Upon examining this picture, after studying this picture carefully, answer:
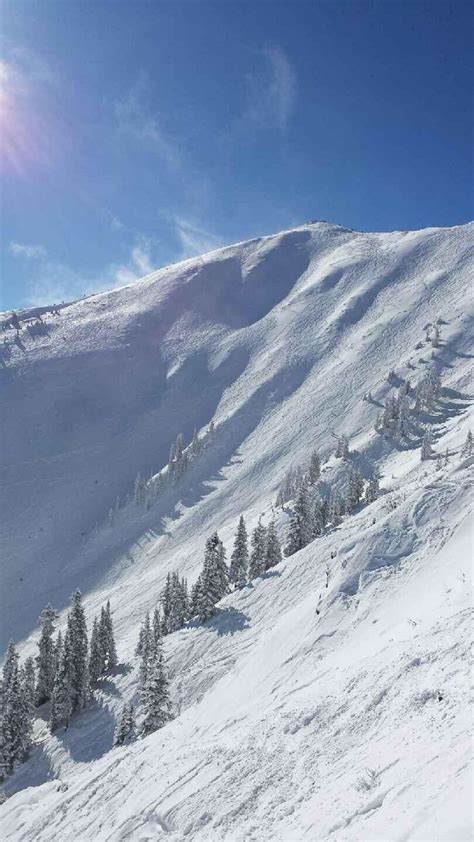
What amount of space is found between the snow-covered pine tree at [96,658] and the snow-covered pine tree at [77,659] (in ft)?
11.8

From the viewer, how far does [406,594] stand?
112 ft

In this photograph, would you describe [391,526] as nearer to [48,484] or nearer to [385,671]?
[385,671]

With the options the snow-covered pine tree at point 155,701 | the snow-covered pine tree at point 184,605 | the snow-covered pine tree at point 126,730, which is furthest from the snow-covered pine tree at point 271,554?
the snow-covered pine tree at point 155,701

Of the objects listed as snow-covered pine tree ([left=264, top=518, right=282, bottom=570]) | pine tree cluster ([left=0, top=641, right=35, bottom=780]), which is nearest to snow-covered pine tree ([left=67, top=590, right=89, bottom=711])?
pine tree cluster ([left=0, top=641, right=35, bottom=780])

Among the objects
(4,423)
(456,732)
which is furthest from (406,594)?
(4,423)

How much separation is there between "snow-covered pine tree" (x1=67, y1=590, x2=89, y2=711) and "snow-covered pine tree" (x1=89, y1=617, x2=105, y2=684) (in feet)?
11.8

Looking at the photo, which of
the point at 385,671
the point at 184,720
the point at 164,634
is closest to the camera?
the point at 385,671

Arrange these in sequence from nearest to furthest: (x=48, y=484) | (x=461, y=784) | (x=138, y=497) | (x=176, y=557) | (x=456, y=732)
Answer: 1. (x=461, y=784)
2. (x=456, y=732)
3. (x=176, y=557)
4. (x=138, y=497)
5. (x=48, y=484)

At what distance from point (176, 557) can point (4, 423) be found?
315ft

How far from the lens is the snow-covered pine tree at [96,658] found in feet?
179

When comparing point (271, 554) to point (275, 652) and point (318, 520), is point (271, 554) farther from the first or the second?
point (275, 652)

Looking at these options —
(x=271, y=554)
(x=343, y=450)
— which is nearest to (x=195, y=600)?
(x=271, y=554)

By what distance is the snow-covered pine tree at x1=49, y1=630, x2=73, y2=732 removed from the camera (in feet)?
160

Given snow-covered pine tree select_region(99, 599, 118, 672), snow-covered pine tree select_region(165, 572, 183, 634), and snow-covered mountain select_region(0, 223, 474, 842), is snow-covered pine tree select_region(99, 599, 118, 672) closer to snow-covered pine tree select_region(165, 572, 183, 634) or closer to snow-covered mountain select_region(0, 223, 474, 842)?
snow-covered mountain select_region(0, 223, 474, 842)
